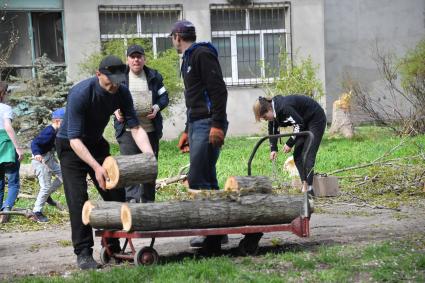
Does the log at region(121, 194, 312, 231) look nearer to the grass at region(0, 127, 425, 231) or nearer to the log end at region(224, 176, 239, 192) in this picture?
the log end at region(224, 176, 239, 192)

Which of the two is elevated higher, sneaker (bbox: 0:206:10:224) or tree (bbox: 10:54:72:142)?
tree (bbox: 10:54:72:142)

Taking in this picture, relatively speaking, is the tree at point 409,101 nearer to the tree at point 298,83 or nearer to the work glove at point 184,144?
the tree at point 298,83

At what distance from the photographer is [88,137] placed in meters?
6.53

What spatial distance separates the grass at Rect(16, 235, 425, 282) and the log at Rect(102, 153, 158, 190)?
0.72 meters

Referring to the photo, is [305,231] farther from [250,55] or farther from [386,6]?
[386,6]

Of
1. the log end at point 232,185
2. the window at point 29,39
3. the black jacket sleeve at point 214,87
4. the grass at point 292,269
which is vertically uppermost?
the window at point 29,39

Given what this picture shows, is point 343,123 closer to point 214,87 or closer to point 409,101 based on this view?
point 409,101

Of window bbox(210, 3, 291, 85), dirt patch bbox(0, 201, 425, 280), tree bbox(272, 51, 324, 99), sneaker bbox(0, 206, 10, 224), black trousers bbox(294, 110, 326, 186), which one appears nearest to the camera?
dirt patch bbox(0, 201, 425, 280)

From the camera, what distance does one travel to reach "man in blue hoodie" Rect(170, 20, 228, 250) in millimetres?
6926

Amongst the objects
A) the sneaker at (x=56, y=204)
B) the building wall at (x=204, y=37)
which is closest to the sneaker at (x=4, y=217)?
the sneaker at (x=56, y=204)

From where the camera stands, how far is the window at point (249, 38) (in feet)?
68.0

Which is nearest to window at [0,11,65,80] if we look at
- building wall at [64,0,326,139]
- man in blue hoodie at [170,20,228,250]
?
building wall at [64,0,326,139]

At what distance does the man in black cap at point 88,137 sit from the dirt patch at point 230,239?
376 millimetres

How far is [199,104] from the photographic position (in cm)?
711
